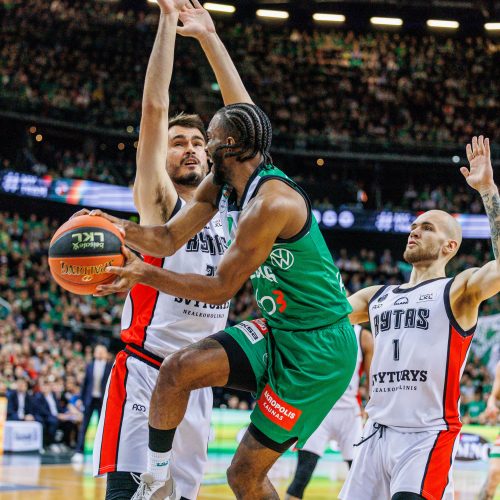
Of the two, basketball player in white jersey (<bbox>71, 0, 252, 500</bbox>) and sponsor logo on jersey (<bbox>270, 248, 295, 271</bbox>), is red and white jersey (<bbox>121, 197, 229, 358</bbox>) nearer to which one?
basketball player in white jersey (<bbox>71, 0, 252, 500</bbox>)

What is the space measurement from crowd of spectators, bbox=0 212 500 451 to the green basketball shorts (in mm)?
12238

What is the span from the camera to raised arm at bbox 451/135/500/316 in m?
5.48

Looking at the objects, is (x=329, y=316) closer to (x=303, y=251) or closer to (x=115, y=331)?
(x=303, y=251)

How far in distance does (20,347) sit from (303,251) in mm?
14975

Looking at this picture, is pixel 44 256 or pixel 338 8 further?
pixel 338 8

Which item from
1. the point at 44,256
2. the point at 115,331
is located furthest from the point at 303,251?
the point at 44,256

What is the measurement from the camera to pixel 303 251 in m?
4.41

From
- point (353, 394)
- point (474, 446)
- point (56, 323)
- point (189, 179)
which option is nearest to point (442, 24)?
point (56, 323)

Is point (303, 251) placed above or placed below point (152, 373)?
above

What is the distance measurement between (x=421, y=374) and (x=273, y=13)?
31.1m

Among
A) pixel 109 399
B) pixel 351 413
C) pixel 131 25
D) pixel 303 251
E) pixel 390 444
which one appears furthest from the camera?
pixel 131 25

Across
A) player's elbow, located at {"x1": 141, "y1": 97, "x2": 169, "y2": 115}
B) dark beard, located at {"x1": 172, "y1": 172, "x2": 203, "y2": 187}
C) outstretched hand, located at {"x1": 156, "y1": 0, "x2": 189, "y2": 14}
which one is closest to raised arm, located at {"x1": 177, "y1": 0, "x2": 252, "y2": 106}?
outstretched hand, located at {"x1": 156, "y1": 0, "x2": 189, "y2": 14}

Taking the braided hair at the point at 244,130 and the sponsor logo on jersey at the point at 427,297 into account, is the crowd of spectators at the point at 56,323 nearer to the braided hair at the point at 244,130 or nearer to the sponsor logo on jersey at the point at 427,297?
the sponsor logo on jersey at the point at 427,297

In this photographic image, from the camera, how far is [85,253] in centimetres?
A: 402
